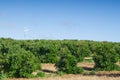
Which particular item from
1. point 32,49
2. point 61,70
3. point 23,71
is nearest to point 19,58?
point 23,71

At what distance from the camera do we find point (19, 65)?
29562 mm

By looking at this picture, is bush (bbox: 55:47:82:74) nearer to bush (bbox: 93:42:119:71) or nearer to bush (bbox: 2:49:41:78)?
bush (bbox: 93:42:119:71)

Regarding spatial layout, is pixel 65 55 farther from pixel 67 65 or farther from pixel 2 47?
pixel 2 47

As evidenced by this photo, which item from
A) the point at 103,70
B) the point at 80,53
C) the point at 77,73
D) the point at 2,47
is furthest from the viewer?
the point at 2,47

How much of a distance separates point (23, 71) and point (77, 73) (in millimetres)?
5578

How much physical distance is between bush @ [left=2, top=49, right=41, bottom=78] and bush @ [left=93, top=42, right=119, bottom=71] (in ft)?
27.7

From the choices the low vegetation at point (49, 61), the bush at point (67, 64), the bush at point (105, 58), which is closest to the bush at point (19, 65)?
the low vegetation at point (49, 61)

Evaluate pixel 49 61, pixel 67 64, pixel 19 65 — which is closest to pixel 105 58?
pixel 67 64

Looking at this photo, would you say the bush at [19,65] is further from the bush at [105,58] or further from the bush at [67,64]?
the bush at [105,58]

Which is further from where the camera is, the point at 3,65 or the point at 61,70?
the point at 61,70

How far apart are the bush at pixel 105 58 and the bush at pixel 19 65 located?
8.45m

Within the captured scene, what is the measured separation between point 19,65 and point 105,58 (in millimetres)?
10148

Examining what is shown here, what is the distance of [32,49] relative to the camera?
4756 cm

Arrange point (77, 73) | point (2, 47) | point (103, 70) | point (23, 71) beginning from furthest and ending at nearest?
point (2, 47) < point (103, 70) < point (77, 73) < point (23, 71)
